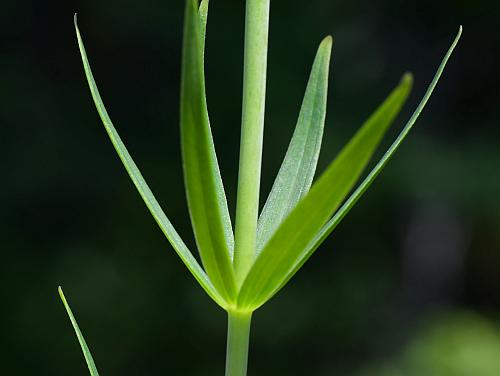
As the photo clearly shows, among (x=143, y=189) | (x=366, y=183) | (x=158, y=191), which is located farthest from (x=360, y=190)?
(x=158, y=191)

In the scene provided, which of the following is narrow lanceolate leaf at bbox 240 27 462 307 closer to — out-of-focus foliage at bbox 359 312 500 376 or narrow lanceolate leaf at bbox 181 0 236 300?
narrow lanceolate leaf at bbox 181 0 236 300

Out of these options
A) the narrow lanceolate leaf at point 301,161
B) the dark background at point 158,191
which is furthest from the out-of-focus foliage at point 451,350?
the narrow lanceolate leaf at point 301,161

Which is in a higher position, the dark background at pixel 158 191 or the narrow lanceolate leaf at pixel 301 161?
the narrow lanceolate leaf at pixel 301 161

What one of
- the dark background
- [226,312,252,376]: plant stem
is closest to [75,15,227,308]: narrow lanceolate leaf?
[226,312,252,376]: plant stem

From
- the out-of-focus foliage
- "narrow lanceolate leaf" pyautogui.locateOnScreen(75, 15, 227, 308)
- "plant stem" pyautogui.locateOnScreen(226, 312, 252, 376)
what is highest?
"narrow lanceolate leaf" pyautogui.locateOnScreen(75, 15, 227, 308)

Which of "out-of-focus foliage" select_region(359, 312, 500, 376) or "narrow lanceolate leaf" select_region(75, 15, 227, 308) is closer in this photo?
"narrow lanceolate leaf" select_region(75, 15, 227, 308)

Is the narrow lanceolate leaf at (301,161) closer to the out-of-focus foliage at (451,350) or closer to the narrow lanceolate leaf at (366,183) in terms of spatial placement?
the narrow lanceolate leaf at (366,183)
